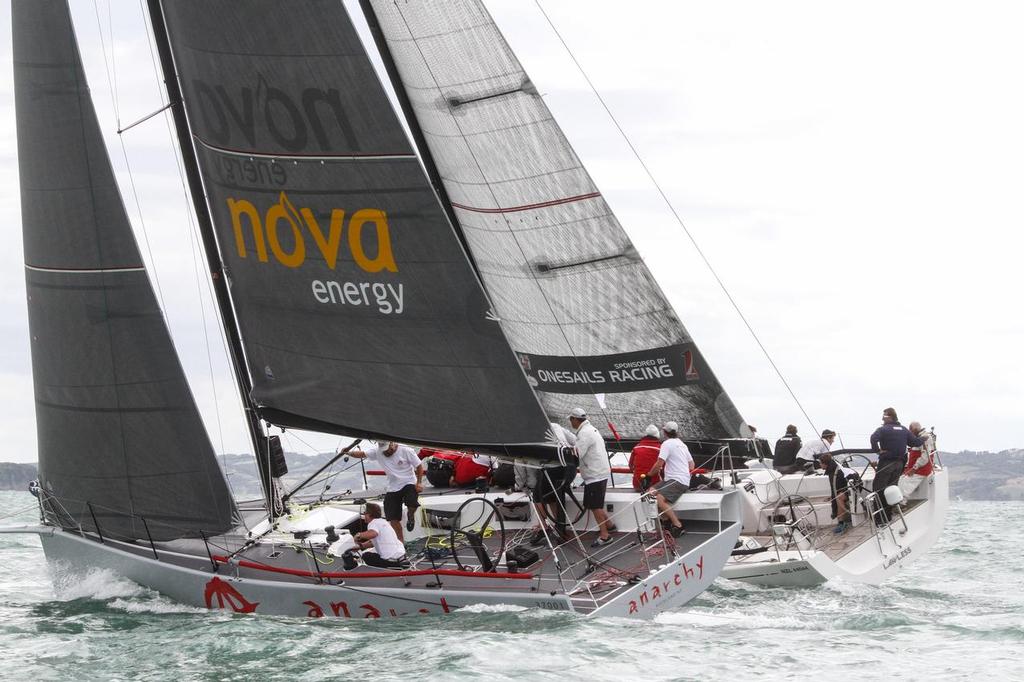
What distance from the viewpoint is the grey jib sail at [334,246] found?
11180 millimetres

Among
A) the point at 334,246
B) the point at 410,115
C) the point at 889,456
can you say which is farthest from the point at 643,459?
the point at 410,115

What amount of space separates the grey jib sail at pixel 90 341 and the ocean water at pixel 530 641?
0.91m

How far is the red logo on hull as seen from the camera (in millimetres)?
11523

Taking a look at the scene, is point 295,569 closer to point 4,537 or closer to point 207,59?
point 207,59

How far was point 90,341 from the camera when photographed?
41.8ft

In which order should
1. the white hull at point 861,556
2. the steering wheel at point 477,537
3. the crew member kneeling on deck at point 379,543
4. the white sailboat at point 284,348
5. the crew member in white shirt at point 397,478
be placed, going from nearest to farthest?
the steering wheel at point 477,537 < the white sailboat at point 284,348 < the crew member kneeling on deck at point 379,543 < the crew member in white shirt at point 397,478 < the white hull at point 861,556

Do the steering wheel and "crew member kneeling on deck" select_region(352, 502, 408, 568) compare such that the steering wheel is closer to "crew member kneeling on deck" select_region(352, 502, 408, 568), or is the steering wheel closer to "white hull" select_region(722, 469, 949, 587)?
"crew member kneeling on deck" select_region(352, 502, 408, 568)

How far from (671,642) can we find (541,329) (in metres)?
6.86

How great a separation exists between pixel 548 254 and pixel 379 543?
576 cm

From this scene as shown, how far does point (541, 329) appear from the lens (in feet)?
53.5

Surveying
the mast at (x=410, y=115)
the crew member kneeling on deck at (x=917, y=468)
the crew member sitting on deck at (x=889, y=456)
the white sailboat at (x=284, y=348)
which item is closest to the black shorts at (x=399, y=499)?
the white sailboat at (x=284, y=348)

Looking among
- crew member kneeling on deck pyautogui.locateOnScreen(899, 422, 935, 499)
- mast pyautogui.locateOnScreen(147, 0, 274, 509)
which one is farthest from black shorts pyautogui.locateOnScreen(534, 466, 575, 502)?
crew member kneeling on deck pyautogui.locateOnScreen(899, 422, 935, 499)

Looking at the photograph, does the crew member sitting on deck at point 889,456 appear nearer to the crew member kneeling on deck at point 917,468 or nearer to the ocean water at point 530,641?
→ the crew member kneeling on deck at point 917,468

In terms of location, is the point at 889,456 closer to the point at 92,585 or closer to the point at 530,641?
the point at 530,641
